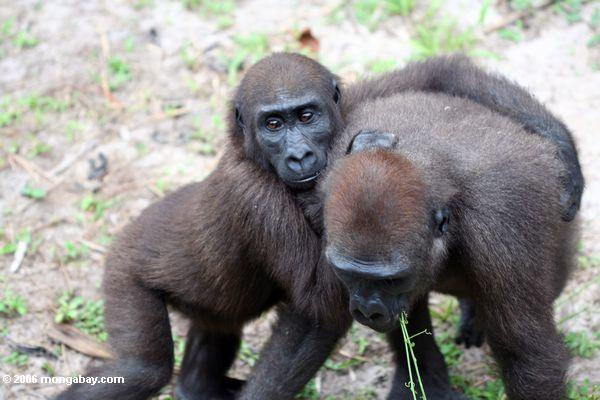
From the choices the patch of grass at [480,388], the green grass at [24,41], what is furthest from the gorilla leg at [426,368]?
the green grass at [24,41]

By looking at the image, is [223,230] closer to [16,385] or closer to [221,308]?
[221,308]

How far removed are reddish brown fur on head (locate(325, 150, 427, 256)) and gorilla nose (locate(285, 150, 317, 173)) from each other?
2.50 feet

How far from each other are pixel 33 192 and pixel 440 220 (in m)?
4.74

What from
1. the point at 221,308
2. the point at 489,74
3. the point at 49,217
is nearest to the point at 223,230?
the point at 221,308

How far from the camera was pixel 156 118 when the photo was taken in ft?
29.6

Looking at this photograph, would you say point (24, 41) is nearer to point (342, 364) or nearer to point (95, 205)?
point (95, 205)

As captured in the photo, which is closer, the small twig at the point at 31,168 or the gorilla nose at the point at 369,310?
the gorilla nose at the point at 369,310

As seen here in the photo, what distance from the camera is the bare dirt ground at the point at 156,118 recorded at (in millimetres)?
7031

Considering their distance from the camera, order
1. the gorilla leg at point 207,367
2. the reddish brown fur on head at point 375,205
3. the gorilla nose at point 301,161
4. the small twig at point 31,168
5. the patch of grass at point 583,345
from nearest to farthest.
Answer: the reddish brown fur on head at point 375,205 → the gorilla nose at point 301,161 → the patch of grass at point 583,345 → the gorilla leg at point 207,367 → the small twig at point 31,168

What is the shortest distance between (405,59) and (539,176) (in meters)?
4.32

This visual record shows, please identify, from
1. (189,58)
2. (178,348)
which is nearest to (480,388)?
(178,348)

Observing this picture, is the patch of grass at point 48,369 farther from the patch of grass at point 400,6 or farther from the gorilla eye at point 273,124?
the patch of grass at point 400,6

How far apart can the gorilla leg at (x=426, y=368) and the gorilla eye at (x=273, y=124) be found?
5.89 ft

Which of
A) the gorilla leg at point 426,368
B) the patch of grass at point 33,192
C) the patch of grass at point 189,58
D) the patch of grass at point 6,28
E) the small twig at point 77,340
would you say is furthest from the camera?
the patch of grass at point 6,28
